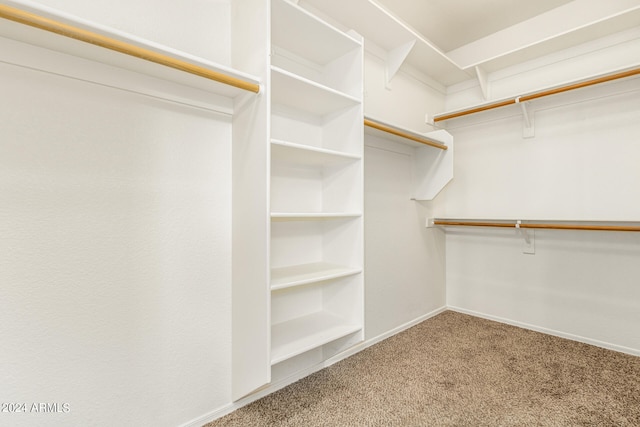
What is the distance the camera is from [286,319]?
5.51 feet

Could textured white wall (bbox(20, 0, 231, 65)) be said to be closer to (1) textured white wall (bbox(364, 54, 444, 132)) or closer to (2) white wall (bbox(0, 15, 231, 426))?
(2) white wall (bbox(0, 15, 231, 426))

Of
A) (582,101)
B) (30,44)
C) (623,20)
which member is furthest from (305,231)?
(623,20)

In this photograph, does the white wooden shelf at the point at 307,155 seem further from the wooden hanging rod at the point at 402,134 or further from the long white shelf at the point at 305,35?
the long white shelf at the point at 305,35

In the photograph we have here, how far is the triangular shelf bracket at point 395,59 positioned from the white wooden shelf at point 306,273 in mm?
1489

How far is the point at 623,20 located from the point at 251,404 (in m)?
3.17

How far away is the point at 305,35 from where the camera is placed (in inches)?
59.8

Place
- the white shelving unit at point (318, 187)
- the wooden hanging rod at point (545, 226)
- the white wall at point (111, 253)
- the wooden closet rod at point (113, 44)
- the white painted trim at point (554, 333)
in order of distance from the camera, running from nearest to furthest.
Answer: the wooden closet rod at point (113, 44) < the white wall at point (111, 253) < the white shelving unit at point (318, 187) < the wooden hanging rod at point (545, 226) < the white painted trim at point (554, 333)

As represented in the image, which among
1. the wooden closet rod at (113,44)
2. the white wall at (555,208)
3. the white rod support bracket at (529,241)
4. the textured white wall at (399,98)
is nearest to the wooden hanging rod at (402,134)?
the textured white wall at (399,98)

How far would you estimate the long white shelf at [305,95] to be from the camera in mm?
1336

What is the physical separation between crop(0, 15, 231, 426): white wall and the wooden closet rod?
0.25 metres

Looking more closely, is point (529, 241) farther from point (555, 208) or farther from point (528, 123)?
point (528, 123)

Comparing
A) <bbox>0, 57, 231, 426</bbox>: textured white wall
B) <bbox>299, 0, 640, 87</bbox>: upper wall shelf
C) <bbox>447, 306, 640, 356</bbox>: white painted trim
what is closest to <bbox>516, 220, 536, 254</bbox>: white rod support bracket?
<bbox>447, 306, 640, 356</bbox>: white painted trim

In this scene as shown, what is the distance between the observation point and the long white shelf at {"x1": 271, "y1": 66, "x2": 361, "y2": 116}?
4.38 ft

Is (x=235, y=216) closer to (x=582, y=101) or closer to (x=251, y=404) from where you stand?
(x=251, y=404)
